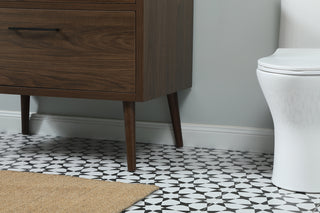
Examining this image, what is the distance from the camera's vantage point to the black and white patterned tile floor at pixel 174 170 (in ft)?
5.34

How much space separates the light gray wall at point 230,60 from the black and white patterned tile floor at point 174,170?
166 mm

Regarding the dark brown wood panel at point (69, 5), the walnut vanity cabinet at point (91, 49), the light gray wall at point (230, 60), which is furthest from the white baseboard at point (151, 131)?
the dark brown wood panel at point (69, 5)

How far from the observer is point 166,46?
2.06 m

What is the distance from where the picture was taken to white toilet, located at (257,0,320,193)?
5.41 feet

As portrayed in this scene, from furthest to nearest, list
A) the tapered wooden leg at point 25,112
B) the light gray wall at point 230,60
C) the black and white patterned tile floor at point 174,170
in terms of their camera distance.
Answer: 1. the tapered wooden leg at point 25,112
2. the light gray wall at point 230,60
3. the black and white patterned tile floor at point 174,170

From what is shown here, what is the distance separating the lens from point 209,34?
2311 mm

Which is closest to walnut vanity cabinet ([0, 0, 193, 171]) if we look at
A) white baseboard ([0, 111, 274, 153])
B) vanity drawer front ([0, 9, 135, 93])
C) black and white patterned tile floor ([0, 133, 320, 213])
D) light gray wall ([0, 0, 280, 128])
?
vanity drawer front ([0, 9, 135, 93])

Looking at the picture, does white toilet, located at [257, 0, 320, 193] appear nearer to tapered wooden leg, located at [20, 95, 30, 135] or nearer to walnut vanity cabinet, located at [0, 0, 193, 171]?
walnut vanity cabinet, located at [0, 0, 193, 171]

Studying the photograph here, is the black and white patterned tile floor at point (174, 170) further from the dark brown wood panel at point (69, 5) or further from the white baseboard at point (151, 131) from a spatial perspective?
the dark brown wood panel at point (69, 5)

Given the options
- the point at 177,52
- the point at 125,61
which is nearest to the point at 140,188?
the point at 125,61

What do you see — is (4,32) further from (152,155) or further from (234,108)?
(234,108)

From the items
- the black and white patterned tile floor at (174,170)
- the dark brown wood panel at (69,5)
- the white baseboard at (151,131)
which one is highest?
the dark brown wood panel at (69,5)

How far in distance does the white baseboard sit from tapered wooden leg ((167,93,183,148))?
0.06 metres

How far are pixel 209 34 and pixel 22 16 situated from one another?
785mm
